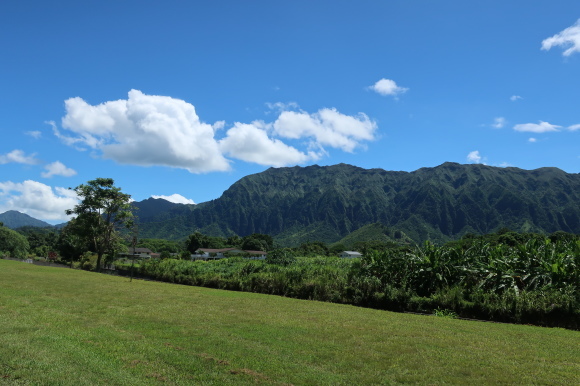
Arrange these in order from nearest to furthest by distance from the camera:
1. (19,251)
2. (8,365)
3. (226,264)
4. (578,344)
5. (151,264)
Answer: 1. (8,365)
2. (578,344)
3. (226,264)
4. (151,264)
5. (19,251)

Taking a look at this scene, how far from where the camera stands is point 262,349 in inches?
303

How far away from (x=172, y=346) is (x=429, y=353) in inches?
202

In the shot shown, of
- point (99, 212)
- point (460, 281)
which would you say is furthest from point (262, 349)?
point (99, 212)

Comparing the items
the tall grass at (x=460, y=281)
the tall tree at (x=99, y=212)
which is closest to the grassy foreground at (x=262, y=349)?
the tall grass at (x=460, y=281)

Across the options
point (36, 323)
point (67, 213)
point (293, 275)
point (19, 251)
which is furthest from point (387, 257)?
point (19, 251)

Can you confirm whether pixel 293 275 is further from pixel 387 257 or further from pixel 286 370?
pixel 286 370

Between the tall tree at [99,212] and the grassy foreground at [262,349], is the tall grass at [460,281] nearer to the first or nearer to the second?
the grassy foreground at [262,349]

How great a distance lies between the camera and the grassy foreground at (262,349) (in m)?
6.02

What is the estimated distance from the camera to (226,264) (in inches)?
1211

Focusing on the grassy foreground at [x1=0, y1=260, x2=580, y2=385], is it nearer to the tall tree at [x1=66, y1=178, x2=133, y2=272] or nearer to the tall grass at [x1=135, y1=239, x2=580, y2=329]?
the tall grass at [x1=135, y1=239, x2=580, y2=329]

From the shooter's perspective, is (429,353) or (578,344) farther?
(578,344)

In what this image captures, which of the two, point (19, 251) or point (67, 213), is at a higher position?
point (67, 213)

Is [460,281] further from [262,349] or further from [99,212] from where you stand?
[99,212]

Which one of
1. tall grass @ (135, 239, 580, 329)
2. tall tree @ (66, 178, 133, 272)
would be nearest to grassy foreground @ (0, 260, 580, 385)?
tall grass @ (135, 239, 580, 329)
